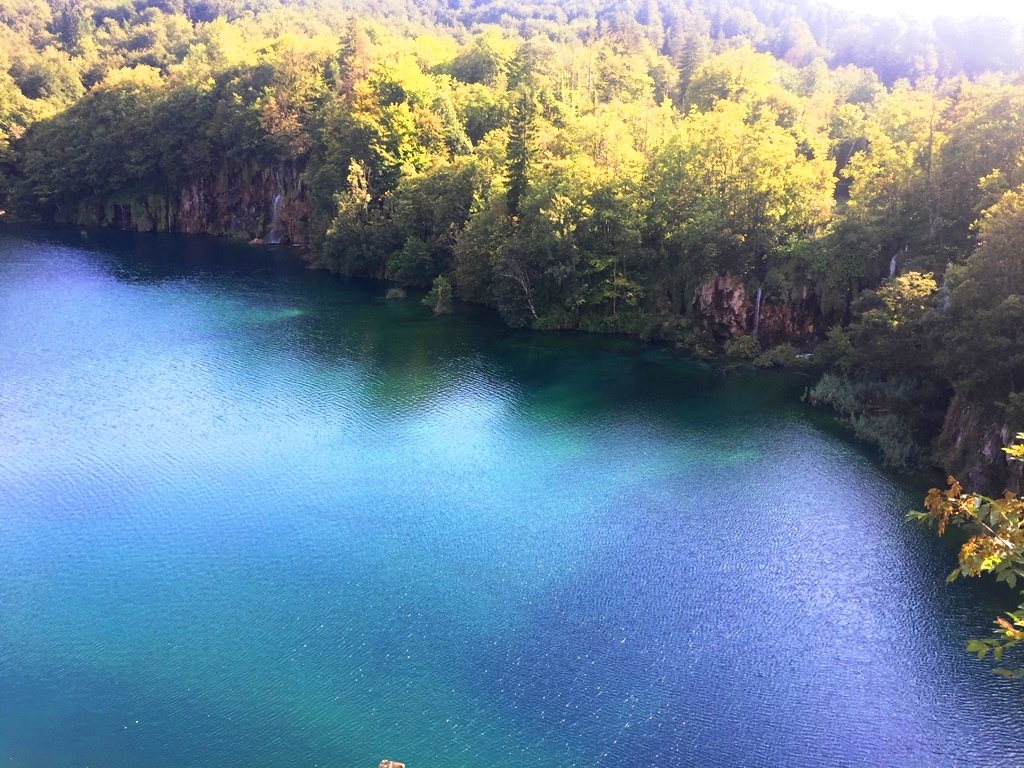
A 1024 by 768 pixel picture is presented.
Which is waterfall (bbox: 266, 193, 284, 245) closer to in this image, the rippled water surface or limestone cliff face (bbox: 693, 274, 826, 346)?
the rippled water surface

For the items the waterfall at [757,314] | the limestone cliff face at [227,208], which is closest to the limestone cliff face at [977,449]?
the waterfall at [757,314]

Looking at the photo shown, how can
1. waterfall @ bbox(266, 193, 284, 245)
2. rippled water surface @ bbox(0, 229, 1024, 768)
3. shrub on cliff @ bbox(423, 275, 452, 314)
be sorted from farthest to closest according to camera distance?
waterfall @ bbox(266, 193, 284, 245)
shrub on cliff @ bbox(423, 275, 452, 314)
rippled water surface @ bbox(0, 229, 1024, 768)

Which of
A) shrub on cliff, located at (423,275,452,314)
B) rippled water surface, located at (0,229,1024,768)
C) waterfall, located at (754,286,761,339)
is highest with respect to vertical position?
waterfall, located at (754,286,761,339)

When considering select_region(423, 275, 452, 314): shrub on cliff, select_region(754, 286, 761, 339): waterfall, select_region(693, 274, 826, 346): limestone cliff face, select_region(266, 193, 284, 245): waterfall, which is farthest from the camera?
select_region(266, 193, 284, 245): waterfall

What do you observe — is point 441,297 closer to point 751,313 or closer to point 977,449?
point 751,313

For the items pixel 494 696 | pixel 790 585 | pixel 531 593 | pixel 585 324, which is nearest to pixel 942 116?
pixel 585 324

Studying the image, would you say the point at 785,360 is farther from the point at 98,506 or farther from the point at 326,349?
the point at 98,506

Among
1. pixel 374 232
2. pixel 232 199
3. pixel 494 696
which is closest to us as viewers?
pixel 494 696

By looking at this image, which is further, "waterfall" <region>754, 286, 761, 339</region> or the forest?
"waterfall" <region>754, 286, 761, 339</region>

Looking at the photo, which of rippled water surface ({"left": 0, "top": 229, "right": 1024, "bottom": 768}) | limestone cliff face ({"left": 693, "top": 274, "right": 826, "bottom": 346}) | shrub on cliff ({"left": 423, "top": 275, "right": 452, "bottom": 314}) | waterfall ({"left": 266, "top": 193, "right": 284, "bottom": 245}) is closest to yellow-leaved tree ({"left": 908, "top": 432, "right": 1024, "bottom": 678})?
rippled water surface ({"left": 0, "top": 229, "right": 1024, "bottom": 768})
